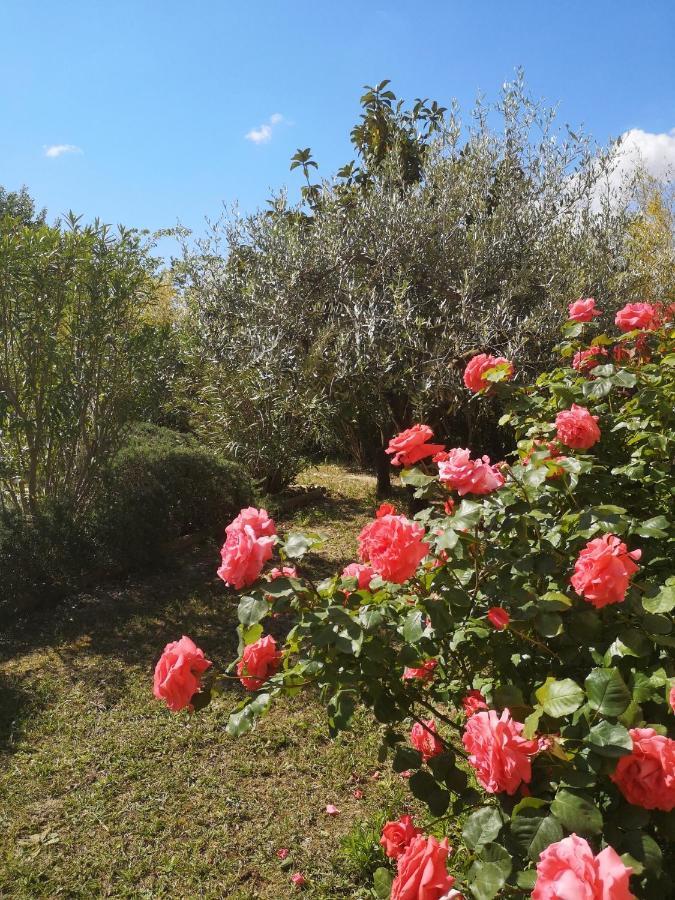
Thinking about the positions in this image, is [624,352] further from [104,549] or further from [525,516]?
[104,549]

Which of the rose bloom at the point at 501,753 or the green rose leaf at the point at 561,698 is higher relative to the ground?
the green rose leaf at the point at 561,698

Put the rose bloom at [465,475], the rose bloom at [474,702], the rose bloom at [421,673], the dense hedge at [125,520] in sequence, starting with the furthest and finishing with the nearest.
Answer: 1. the dense hedge at [125,520]
2. the rose bloom at [421,673]
3. the rose bloom at [474,702]
4. the rose bloom at [465,475]

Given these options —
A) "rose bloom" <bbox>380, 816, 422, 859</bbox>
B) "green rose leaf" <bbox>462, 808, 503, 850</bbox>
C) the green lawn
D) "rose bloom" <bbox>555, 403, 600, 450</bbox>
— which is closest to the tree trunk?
the green lawn

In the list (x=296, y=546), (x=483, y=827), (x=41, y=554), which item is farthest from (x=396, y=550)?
(x=41, y=554)

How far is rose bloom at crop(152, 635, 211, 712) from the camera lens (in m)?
1.49

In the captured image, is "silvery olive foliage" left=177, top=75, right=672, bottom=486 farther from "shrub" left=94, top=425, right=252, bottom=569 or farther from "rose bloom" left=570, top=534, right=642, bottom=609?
"rose bloom" left=570, top=534, right=642, bottom=609

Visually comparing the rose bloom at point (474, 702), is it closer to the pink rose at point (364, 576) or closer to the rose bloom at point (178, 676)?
the pink rose at point (364, 576)

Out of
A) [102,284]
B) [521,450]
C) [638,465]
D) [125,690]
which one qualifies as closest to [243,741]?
[125,690]

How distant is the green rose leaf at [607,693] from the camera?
1237 millimetres

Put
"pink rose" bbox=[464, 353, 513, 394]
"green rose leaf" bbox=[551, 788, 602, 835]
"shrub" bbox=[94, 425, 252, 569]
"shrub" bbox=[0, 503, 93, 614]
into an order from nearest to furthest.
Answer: "green rose leaf" bbox=[551, 788, 602, 835] < "pink rose" bbox=[464, 353, 513, 394] < "shrub" bbox=[0, 503, 93, 614] < "shrub" bbox=[94, 425, 252, 569]

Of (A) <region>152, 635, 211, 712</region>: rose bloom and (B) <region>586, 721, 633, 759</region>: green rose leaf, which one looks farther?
(A) <region>152, 635, 211, 712</region>: rose bloom

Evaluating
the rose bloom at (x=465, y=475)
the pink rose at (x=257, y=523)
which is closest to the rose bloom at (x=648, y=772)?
the rose bloom at (x=465, y=475)

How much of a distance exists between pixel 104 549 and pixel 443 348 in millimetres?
3351

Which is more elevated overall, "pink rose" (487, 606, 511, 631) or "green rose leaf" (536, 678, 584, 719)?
"pink rose" (487, 606, 511, 631)
